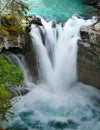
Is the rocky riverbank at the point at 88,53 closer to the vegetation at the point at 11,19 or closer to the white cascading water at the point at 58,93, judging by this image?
the white cascading water at the point at 58,93

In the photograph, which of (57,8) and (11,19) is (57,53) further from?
(57,8)

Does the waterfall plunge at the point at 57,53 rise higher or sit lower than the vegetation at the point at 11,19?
lower

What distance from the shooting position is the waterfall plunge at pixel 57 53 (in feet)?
47.8

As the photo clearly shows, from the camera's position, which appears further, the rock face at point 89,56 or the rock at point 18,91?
the rock face at point 89,56

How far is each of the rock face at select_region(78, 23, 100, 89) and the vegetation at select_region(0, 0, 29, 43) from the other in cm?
289

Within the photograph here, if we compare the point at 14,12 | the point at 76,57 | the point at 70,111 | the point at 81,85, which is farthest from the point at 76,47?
the point at 14,12

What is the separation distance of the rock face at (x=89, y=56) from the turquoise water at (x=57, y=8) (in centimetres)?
339

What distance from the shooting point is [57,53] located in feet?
Answer: 49.2

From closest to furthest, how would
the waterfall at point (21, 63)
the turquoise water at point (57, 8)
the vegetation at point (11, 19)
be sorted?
the vegetation at point (11, 19) → the waterfall at point (21, 63) → the turquoise water at point (57, 8)

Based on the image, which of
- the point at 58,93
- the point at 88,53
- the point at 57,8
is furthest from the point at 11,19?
the point at 57,8

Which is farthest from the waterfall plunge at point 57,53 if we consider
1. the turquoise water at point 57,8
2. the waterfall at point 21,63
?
the turquoise water at point 57,8

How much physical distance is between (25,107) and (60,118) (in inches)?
59.0

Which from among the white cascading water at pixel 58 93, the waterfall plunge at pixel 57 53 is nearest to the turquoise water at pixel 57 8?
the white cascading water at pixel 58 93

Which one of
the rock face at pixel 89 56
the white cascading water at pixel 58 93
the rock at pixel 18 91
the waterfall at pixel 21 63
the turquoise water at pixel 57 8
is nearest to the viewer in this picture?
the white cascading water at pixel 58 93
